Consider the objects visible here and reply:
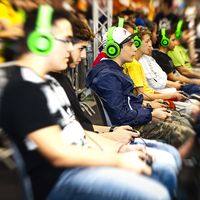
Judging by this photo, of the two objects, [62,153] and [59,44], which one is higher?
[59,44]

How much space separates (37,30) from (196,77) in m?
2.59

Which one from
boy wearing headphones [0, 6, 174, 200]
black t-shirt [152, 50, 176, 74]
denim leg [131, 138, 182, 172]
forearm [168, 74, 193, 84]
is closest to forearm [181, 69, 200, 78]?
forearm [168, 74, 193, 84]

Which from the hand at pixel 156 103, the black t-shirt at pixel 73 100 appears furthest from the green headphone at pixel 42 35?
the hand at pixel 156 103

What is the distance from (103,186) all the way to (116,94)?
0.88m

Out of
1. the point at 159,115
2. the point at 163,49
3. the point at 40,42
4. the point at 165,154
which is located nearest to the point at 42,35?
the point at 40,42

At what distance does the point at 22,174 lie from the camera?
114cm

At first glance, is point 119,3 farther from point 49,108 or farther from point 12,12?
point 49,108

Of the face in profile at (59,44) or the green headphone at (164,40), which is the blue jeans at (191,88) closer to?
the green headphone at (164,40)

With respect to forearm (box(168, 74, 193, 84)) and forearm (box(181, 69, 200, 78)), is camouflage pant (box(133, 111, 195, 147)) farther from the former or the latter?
forearm (box(181, 69, 200, 78))

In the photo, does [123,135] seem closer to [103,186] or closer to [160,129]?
[160,129]

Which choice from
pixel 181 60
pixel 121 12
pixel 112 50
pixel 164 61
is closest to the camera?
pixel 112 50

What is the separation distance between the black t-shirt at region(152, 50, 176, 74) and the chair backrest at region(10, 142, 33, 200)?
2233 mm

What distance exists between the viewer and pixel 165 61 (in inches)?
131

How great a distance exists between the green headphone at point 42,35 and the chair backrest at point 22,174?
28 cm
